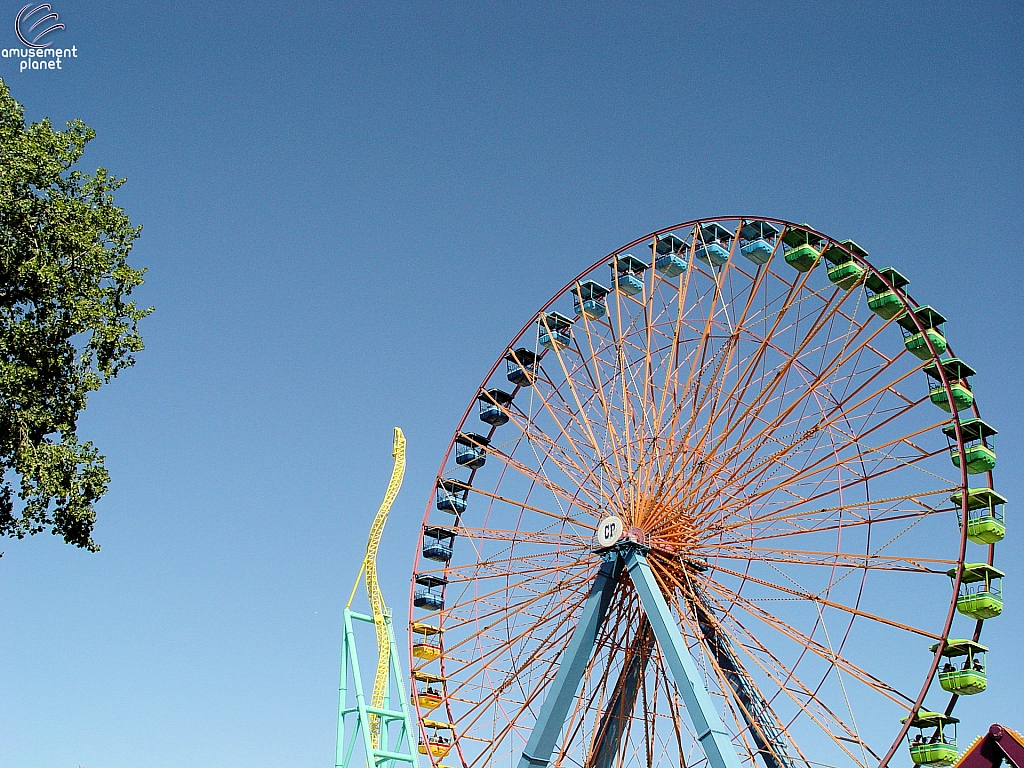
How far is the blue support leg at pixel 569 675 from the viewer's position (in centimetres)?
2391

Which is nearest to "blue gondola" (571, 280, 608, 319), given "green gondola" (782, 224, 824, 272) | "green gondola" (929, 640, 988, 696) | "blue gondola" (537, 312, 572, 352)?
"blue gondola" (537, 312, 572, 352)

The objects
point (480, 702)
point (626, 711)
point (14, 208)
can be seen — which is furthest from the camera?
point (480, 702)

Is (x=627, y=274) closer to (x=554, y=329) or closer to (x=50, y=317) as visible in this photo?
(x=554, y=329)

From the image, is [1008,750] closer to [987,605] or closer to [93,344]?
[987,605]

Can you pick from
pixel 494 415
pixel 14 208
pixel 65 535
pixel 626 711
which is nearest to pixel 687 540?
pixel 626 711

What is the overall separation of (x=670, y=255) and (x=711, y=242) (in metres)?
1.18

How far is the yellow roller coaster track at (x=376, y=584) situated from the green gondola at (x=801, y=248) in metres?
15.5

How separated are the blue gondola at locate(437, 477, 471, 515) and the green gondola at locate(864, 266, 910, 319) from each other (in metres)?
11.5

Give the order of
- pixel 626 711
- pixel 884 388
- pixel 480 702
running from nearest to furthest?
pixel 884 388
pixel 626 711
pixel 480 702

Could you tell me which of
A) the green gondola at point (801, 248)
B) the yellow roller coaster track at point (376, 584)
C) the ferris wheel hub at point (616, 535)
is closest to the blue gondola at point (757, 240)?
the green gondola at point (801, 248)

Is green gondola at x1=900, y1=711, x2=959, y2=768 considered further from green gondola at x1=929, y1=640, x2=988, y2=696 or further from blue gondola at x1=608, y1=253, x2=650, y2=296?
blue gondola at x1=608, y1=253, x2=650, y2=296

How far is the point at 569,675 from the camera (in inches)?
946

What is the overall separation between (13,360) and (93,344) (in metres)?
1.27

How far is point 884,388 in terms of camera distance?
23125 mm
